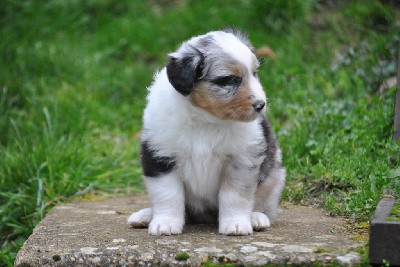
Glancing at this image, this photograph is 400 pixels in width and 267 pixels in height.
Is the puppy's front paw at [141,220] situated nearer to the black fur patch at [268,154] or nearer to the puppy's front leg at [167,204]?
the puppy's front leg at [167,204]

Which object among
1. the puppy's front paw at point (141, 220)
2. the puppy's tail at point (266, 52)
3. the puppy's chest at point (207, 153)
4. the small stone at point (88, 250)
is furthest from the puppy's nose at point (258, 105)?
the puppy's tail at point (266, 52)

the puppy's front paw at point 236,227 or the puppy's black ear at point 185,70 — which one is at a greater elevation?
the puppy's black ear at point 185,70

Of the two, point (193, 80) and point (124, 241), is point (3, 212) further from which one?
point (193, 80)

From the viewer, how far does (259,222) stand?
4645mm

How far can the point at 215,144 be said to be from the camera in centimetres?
446

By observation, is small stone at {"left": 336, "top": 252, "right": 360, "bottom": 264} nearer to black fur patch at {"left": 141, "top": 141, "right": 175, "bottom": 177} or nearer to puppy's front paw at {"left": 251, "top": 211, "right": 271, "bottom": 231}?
puppy's front paw at {"left": 251, "top": 211, "right": 271, "bottom": 231}

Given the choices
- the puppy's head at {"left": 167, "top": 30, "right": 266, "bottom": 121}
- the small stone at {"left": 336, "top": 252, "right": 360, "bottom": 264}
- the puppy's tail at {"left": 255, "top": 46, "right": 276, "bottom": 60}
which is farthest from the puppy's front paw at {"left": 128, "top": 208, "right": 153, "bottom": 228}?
the puppy's tail at {"left": 255, "top": 46, "right": 276, "bottom": 60}

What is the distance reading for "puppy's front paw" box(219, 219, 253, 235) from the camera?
444 cm

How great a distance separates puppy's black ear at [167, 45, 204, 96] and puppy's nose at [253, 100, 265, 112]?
39cm

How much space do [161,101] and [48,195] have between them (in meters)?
2.02

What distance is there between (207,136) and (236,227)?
0.58 metres

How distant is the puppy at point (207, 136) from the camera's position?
435 cm

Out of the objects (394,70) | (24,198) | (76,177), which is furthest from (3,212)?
(394,70)

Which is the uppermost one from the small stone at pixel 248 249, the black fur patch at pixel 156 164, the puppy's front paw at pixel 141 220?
the black fur patch at pixel 156 164
